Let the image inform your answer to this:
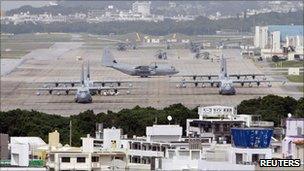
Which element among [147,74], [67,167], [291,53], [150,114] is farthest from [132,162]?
[291,53]

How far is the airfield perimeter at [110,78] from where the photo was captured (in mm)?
99312

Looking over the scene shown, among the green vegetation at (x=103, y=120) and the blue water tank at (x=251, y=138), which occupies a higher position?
the blue water tank at (x=251, y=138)

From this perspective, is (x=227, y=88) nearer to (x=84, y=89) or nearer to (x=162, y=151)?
(x=84, y=89)

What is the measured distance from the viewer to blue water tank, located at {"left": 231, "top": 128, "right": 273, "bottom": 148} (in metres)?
31.7

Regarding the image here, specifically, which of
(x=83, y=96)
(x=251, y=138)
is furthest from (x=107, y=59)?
(x=251, y=138)

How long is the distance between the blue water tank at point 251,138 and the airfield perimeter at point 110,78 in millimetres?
56996

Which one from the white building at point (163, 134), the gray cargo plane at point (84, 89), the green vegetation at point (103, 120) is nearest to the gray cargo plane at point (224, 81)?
the gray cargo plane at point (84, 89)

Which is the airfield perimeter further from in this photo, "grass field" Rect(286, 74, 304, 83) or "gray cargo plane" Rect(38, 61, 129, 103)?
"grass field" Rect(286, 74, 304, 83)

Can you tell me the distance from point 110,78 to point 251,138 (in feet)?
330

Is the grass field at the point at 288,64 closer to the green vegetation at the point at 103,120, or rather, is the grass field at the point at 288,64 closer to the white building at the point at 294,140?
the green vegetation at the point at 103,120

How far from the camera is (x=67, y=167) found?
34.9 meters

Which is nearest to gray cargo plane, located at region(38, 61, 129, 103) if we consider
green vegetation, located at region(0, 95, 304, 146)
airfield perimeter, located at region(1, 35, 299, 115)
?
airfield perimeter, located at region(1, 35, 299, 115)

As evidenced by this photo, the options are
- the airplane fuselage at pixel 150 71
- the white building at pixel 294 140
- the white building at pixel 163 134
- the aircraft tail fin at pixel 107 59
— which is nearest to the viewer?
the white building at pixel 294 140

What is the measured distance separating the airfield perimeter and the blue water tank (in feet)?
187
